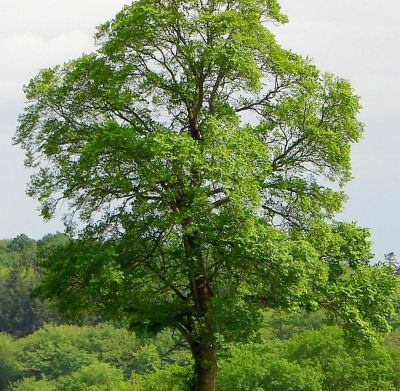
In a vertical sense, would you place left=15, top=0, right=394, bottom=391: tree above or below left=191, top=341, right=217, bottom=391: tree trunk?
above

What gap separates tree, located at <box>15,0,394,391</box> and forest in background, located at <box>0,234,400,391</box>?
142 centimetres

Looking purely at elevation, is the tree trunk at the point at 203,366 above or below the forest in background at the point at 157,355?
below

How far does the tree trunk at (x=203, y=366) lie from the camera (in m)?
20.6

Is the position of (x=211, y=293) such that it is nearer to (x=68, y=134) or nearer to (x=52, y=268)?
(x=52, y=268)

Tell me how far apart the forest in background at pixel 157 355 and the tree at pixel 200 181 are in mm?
1422

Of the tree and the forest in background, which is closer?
the tree

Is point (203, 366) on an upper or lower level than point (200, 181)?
lower

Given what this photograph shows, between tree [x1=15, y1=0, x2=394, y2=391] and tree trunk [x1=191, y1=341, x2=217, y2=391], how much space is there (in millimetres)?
32

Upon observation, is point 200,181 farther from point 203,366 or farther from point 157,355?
point 157,355

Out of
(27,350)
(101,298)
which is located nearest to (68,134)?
(101,298)

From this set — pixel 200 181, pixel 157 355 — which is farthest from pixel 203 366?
pixel 157 355

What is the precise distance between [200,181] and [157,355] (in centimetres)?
8188

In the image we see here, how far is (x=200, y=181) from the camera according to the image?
19062 millimetres

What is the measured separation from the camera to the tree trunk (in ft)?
67.7
